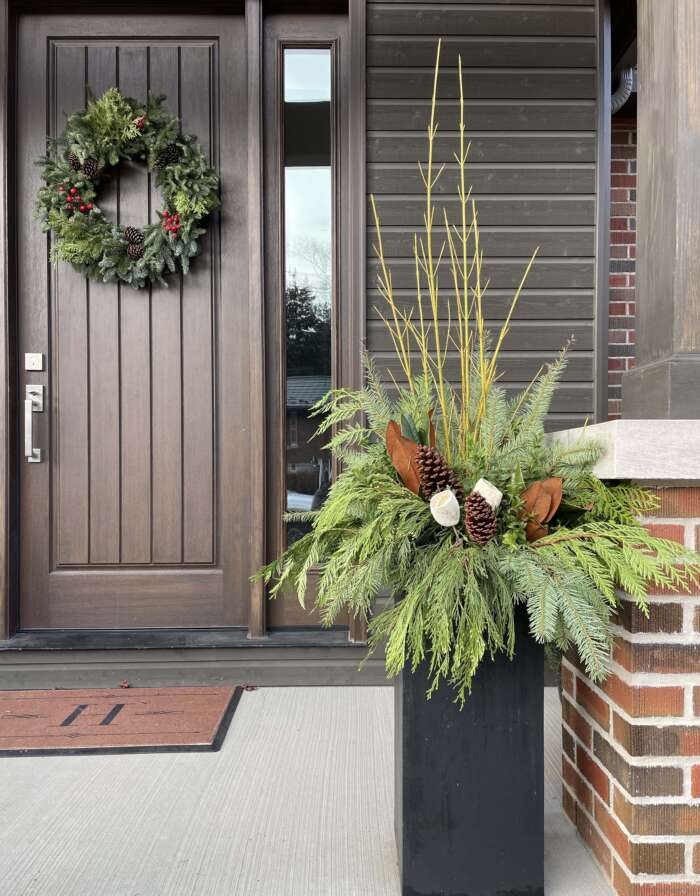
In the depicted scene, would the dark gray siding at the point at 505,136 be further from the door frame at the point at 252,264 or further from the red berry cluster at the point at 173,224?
the red berry cluster at the point at 173,224

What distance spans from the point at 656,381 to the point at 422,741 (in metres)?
0.84

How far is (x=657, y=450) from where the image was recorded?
4.08ft

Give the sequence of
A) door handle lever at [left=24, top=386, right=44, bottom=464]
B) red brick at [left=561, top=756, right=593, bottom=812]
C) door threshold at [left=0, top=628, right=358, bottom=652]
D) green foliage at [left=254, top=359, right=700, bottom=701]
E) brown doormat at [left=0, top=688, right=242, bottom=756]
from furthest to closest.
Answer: door handle lever at [left=24, top=386, right=44, bottom=464] < door threshold at [left=0, top=628, right=358, bottom=652] < brown doormat at [left=0, top=688, right=242, bottom=756] < red brick at [left=561, top=756, right=593, bottom=812] < green foliage at [left=254, top=359, right=700, bottom=701]

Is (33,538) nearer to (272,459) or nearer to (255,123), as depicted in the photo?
(272,459)

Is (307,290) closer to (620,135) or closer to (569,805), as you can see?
(620,135)

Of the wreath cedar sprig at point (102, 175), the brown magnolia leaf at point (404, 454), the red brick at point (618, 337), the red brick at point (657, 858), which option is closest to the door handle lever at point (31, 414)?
the wreath cedar sprig at point (102, 175)

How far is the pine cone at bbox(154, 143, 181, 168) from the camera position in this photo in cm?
261

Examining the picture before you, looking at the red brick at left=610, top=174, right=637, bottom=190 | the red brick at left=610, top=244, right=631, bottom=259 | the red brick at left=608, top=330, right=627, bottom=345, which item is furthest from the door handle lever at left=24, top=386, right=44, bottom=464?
the red brick at left=610, top=174, right=637, bottom=190

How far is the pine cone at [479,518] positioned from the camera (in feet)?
4.00

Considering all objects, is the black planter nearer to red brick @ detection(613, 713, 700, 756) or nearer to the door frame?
red brick @ detection(613, 713, 700, 756)

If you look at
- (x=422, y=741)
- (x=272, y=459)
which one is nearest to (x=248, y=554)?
(x=272, y=459)

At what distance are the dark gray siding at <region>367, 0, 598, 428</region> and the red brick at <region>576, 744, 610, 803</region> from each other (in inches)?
58.4

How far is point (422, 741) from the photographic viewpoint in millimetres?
1314

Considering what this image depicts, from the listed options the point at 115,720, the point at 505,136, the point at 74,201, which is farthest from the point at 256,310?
the point at 115,720
